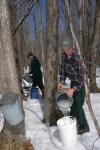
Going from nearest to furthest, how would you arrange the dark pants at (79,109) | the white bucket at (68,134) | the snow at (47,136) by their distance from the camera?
the white bucket at (68,134)
the snow at (47,136)
the dark pants at (79,109)

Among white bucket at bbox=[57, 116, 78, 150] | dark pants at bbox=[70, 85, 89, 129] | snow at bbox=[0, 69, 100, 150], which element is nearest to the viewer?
white bucket at bbox=[57, 116, 78, 150]

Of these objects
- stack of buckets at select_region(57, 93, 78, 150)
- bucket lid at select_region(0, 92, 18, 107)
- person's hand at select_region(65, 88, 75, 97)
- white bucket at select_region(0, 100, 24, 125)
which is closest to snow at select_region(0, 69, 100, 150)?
stack of buckets at select_region(57, 93, 78, 150)

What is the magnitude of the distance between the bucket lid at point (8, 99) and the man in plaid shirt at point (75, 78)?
3.12 feet

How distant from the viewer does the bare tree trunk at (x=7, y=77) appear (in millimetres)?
6766

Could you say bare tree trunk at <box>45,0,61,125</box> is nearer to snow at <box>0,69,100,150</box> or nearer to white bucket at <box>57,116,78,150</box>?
snow at <box>0,69,100,150</box>

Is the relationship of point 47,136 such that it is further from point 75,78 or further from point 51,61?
point 51,61

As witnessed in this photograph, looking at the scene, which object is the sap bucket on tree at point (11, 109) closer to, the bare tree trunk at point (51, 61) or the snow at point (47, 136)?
the snow at point (47, 136)

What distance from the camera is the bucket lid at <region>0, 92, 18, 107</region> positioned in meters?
6.50

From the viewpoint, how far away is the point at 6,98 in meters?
6.63

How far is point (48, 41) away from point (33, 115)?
207 cm

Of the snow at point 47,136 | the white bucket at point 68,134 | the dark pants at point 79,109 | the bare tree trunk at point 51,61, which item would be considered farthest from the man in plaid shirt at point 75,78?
the bare tree trunk at point 51,61

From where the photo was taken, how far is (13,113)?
6.48 m

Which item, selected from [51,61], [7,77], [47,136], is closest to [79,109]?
[47,136]

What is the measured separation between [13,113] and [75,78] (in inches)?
50.0
